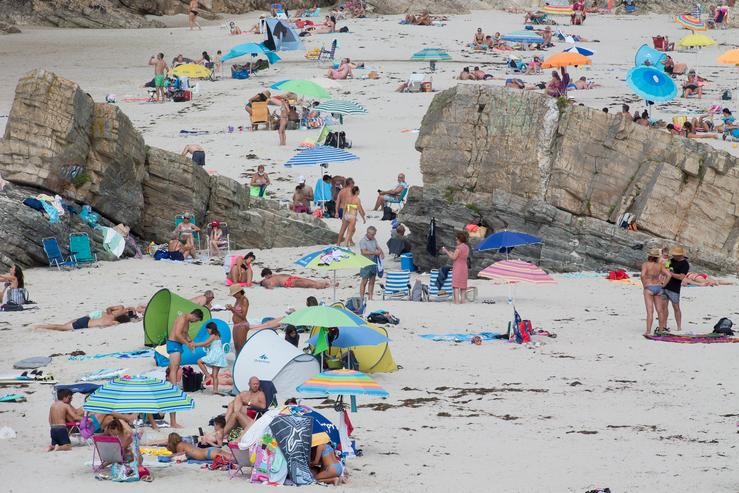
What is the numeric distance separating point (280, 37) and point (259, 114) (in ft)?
38.8

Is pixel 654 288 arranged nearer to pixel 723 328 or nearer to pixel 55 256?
pixel 723 328

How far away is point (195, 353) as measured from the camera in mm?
14797

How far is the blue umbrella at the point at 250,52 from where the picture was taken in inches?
1575

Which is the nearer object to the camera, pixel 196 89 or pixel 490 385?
pixel 490 385

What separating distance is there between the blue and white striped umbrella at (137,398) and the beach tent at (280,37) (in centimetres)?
3159

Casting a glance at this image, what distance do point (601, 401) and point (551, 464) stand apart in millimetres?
2396

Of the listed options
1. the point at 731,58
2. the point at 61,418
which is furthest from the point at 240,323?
the point at 731,58

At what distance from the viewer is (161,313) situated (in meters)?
16.3

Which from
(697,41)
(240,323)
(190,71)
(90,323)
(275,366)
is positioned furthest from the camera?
(697,41)

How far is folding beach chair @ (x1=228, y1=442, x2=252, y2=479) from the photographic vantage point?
37.4 ft

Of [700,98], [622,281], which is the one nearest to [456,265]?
[622,281]

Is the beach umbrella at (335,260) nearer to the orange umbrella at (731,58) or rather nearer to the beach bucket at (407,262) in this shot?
the beach bucket at (407,262)

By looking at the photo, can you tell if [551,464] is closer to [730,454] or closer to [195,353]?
[730,454]

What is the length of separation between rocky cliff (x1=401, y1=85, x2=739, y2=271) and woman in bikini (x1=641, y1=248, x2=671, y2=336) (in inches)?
142
